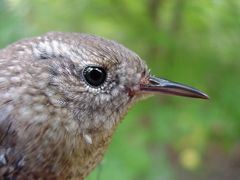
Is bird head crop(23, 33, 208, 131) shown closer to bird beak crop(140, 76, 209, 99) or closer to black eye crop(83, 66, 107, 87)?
black eye crop(83, 66, 107, 87)

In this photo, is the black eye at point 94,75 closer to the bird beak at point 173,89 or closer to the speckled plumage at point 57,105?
the speckled plumage at point 57,105

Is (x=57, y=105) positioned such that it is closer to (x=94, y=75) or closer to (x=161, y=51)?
(x=94, y=75)

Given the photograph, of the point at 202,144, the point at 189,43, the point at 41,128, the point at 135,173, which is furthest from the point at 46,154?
the point at 202,144

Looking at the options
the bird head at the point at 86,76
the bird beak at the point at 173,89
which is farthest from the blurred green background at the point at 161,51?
the bird head at the point at 86,76

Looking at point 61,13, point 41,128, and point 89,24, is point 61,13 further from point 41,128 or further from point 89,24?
point 41,128

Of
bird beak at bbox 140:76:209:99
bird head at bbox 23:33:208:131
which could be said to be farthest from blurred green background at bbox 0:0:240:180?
bird head at bbox 23:33:208:131
